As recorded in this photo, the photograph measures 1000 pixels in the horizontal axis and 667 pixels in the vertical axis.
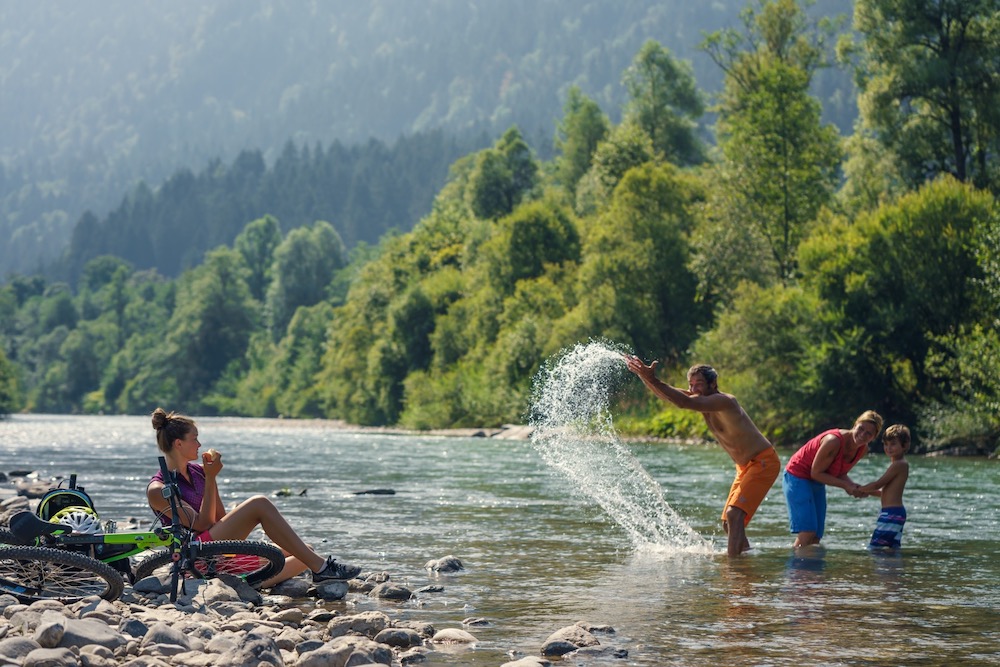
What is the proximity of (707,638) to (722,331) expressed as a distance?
143 ft

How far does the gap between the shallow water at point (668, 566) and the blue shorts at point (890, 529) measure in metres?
0.28

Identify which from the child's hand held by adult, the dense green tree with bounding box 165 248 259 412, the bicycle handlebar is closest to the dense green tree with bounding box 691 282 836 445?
the child's hand held by adult

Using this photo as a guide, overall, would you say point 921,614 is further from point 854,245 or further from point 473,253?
point 473,253

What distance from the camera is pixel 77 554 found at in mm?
11914

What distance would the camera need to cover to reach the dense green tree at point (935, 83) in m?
53.0

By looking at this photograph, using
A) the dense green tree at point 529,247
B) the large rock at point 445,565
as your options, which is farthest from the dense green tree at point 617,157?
the large rock at point 445,565

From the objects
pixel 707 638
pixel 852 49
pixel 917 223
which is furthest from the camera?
pixel 852 49

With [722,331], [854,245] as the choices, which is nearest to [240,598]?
[854,245]

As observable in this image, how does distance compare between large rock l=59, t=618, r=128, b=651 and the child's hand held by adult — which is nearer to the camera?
large rock l=59, t=618, r=128, b=651

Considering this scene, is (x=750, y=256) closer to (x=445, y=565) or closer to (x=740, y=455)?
(x=740, y=455)

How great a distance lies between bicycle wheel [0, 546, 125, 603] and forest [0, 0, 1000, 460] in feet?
116

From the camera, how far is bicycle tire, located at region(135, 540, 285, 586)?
497 inches

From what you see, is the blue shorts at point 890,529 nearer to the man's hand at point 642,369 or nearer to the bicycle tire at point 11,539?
the man's hand at point 642,369

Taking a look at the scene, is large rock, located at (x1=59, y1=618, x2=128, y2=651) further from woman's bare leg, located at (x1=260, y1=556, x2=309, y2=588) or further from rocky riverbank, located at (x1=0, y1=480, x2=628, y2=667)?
woman's bare leg, located at (x1=260, y1=556, x2=309, y2=588)
